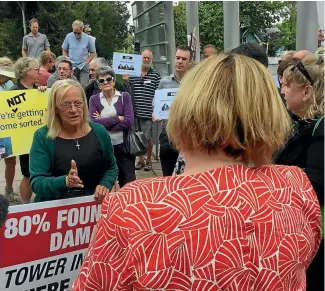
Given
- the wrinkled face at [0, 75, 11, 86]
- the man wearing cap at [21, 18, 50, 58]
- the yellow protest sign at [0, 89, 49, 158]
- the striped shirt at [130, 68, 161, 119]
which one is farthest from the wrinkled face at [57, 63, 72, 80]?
the man wearing cap at [21, 18, 50, 58]

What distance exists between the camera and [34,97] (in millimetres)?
5469

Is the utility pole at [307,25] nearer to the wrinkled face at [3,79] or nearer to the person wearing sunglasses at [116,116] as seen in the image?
the person wearing sunglasses at [116,116]

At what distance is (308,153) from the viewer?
214cm

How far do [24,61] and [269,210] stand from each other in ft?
15.9

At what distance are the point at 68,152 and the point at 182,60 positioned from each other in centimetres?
286

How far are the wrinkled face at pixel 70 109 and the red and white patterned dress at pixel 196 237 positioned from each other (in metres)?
2.01

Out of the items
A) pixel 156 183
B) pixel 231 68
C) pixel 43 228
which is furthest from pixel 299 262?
pixel 43 228

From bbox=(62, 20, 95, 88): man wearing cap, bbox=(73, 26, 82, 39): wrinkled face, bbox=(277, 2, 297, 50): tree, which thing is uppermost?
bbox=(277, 2, 297, 50): tree

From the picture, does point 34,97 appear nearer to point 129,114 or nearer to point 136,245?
point 129,114

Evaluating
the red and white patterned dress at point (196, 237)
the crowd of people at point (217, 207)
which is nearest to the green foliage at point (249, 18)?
the crowd of people at point (217, 207)

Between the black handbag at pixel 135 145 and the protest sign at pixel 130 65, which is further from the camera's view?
the protest sign at pixel 130 65

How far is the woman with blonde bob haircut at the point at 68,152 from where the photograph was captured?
10.1ft

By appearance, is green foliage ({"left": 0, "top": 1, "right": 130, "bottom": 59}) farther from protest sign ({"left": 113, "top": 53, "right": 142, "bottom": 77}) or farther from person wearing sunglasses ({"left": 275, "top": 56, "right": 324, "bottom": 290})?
person wearing sunglasses ({"left": 275, "top": 56, "right": 324, "bottom": 290})

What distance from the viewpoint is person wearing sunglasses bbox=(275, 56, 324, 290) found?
7.02 ft
